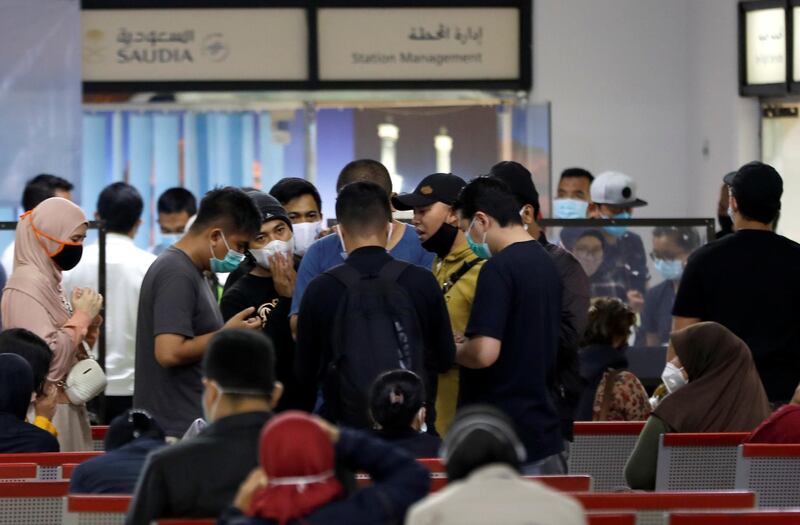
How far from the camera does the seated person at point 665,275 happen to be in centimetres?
949

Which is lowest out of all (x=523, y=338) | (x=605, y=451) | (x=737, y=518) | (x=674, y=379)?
(x=605, y=451)

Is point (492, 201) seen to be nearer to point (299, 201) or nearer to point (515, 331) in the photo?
point (515, 331)

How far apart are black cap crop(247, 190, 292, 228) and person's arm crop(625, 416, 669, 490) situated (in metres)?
1.76

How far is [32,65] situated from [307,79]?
220 cm

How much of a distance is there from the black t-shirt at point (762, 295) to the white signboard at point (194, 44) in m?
7.47

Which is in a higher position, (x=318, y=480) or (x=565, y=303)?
(x=565, y=303)

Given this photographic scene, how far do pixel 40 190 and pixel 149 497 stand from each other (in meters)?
6.18

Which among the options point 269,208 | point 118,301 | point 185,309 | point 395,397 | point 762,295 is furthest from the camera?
point 118,301

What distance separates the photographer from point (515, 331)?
18.6 ft

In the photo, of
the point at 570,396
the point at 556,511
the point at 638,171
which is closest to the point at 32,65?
the point at 638,171

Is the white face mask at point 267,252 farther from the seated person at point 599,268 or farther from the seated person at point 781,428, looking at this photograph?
the seated person at point 599,268

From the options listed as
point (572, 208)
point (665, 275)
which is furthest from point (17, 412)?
point (572, 208)

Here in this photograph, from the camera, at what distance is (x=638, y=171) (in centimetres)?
1372

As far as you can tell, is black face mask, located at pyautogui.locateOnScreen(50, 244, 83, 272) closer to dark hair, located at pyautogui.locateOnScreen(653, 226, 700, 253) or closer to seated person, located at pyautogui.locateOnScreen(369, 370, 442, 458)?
seated person, located at pyautogui.locateOnScreen(369, 370, 442, 458)
